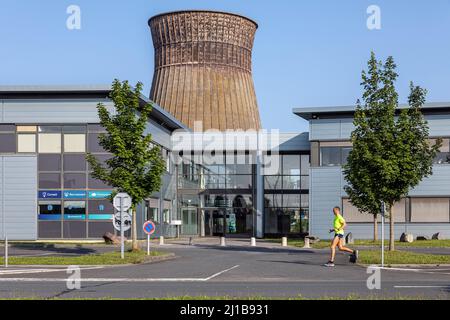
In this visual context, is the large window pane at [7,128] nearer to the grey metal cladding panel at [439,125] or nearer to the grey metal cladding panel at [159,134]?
the grey metal cladding panel at [159,134]

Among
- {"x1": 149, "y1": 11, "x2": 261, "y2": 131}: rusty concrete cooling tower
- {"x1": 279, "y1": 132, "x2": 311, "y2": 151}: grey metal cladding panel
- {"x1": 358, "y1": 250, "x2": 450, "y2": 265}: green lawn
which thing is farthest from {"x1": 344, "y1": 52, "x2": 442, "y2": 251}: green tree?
{"x1": 149, "y1": 11, "x2": 261, "y2": 131}: rusty concrete cooling tower

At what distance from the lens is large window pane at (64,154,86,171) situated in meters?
44.3

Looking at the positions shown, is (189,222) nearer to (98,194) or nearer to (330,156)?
(330,156)

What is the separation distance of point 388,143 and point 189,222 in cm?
3259

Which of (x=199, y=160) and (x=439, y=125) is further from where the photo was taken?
(x=199, y=160)

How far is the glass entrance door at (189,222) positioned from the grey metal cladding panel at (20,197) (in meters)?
17.5

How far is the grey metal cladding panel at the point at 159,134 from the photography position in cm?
5094

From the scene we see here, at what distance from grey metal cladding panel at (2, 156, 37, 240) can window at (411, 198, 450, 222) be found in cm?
2318

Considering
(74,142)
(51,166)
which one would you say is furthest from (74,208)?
(74,142)

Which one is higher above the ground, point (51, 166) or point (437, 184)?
point (51, 166)

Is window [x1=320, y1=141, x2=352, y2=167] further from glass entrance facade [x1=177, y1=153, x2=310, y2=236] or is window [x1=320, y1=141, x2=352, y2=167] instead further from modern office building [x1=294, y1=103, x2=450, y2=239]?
glass entrance facade [x1=177, y1=153, x2=310, y2=236]

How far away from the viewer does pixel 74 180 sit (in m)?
44.4

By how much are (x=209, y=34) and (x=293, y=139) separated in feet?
62.0
